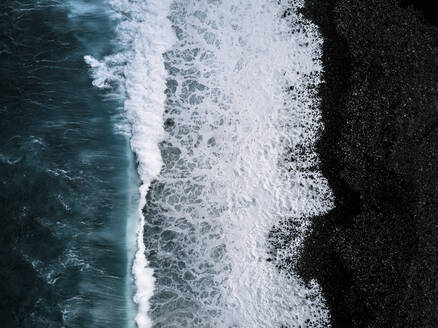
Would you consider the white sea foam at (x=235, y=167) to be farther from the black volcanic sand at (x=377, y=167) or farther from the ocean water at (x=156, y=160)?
the black volcanic sand at (x=377, y=167)

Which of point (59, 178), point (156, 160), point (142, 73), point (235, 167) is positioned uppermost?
point (142, 73)

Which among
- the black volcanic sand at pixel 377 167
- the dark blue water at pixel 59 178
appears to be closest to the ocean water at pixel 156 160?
the dark blue water at pixel 59 178

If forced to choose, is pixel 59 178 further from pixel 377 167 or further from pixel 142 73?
pixel 377 167

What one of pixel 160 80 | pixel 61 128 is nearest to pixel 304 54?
pixel 160 80

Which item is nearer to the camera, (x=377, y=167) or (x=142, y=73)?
(x=377, y=167)

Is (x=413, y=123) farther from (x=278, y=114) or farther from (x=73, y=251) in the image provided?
(x=73, y=251)

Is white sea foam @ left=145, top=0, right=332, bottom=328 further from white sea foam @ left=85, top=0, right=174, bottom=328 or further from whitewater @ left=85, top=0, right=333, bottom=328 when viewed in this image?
white sea foam @ left=85, top=0, right=174, bottom=328

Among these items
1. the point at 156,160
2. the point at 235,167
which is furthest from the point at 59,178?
the point at 235,167

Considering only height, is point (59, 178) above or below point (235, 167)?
below

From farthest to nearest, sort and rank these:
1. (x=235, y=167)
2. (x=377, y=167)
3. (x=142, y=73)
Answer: (x=142, y=73)
(x=235, y=167)
(x=377, y=167)
